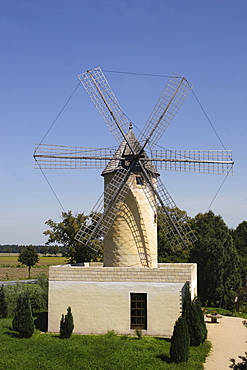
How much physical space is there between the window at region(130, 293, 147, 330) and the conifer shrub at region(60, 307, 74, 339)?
8.78 ft

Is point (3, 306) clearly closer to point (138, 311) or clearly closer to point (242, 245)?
point (138, 311)

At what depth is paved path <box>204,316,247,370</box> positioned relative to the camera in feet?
46.4

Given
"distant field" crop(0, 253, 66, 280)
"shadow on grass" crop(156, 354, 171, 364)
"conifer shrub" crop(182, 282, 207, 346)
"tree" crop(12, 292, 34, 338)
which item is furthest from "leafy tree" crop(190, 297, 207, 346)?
"distant field" crop(0, 253, 66, 280)

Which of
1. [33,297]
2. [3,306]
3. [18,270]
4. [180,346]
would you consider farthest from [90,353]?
[18,270]

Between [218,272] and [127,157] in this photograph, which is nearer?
[127,157]

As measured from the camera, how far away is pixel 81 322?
1770 centimetres

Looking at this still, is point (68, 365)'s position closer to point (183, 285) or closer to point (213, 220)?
point (183, 285)

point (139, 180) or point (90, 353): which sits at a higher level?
point (139, 180)

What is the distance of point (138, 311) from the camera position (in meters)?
17.5

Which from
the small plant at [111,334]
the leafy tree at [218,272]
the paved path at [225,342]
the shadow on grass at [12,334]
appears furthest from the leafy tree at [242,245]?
the shadow on grass at [12,334]

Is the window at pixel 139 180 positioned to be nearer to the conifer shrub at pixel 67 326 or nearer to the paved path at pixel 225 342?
the conifer shrub at pixel 67 326

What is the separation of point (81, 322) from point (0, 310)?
711cm

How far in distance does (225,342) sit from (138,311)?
3959 mm

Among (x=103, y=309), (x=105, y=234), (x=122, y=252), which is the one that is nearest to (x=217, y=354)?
(x=103, y=309)
